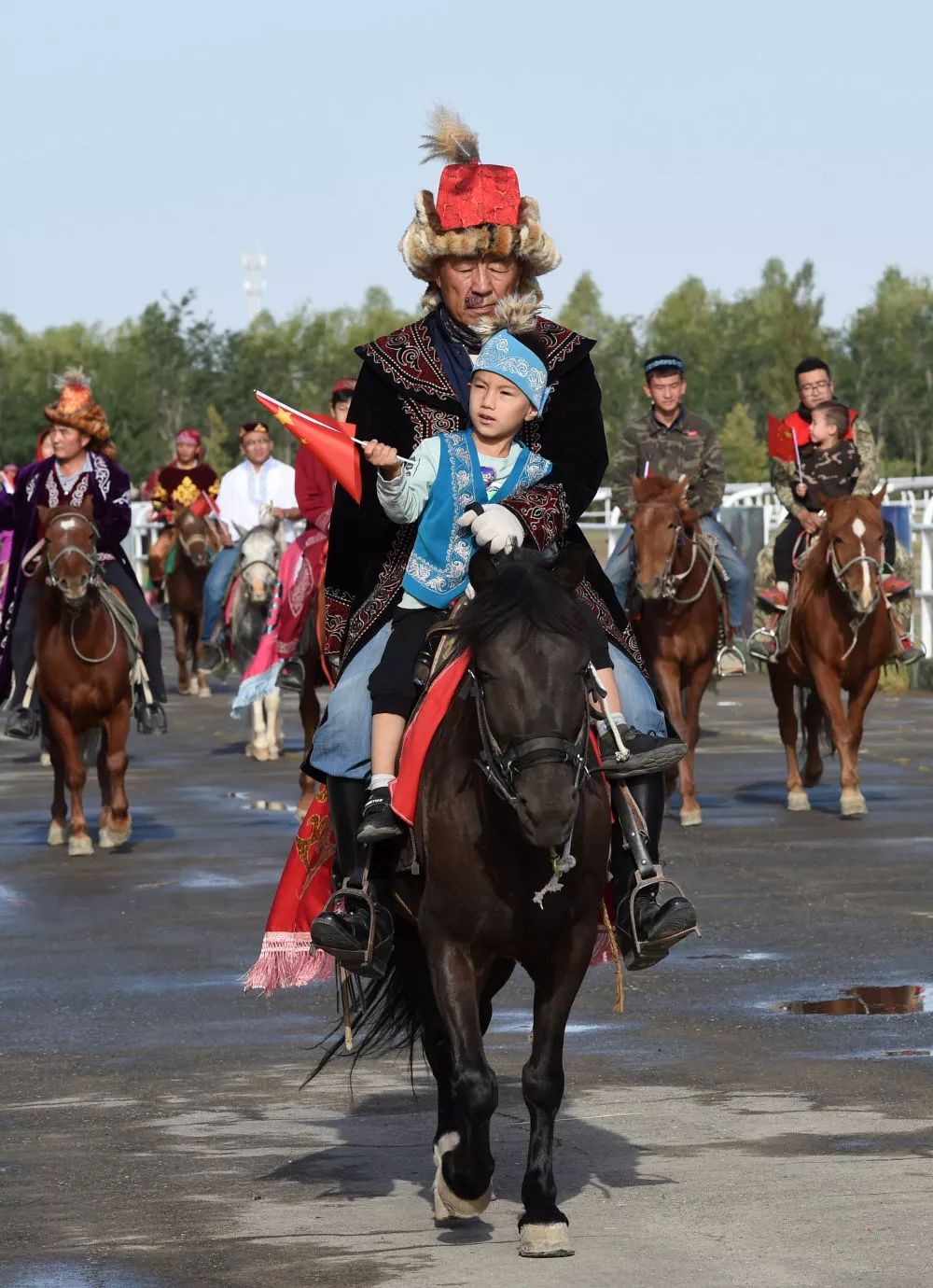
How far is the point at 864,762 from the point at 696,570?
11.5 ft

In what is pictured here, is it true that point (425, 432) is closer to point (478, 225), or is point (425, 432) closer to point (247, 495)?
point (478, 225)

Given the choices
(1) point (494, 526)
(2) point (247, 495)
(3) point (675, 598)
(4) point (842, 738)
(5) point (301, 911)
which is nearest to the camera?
(1) point (494, 526)

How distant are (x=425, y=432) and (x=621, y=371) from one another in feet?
380

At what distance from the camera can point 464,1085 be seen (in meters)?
6.10

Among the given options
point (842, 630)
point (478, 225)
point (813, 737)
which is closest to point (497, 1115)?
point (478, 225)

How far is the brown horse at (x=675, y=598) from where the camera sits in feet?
51.9

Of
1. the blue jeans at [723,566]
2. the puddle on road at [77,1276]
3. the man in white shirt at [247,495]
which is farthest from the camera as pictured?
the man in white shirt at [247,495]

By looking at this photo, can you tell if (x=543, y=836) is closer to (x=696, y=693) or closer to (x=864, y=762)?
(x=696, y=693)

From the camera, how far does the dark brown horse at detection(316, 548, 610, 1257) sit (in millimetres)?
5879

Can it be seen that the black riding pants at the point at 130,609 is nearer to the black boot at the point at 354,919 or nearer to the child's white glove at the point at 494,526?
the black boot at the point at 354,919

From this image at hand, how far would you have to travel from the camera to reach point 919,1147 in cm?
695

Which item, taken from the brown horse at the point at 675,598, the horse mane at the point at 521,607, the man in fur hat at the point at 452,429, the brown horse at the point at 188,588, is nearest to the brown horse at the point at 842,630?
the brown horse at the point at 675,598

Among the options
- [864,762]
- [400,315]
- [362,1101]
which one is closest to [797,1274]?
[362,1101]

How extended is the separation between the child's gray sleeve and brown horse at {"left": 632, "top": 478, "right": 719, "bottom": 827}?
911 centimetres
